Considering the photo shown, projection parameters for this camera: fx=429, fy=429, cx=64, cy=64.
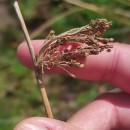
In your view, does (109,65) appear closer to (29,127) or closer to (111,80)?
(111,80)

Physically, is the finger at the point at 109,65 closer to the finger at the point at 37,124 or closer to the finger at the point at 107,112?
the finger at the point at 107,112

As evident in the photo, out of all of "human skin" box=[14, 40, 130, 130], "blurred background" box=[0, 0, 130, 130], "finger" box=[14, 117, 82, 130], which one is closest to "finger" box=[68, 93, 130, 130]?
"human skin" box=[14, 40, 130, 130]

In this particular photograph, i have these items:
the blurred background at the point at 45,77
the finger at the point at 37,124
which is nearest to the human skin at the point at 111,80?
the finger at the point at 37,124

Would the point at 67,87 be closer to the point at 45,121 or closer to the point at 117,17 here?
the point at 117,17

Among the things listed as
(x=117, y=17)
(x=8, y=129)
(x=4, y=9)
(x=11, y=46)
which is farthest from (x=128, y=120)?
(x=4, y=9)

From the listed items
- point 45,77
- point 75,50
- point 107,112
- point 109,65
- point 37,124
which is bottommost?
point 45,77

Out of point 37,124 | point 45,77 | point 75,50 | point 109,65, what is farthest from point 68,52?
point 45,77

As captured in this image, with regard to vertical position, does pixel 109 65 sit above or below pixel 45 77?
above

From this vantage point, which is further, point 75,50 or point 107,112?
point 107,112
